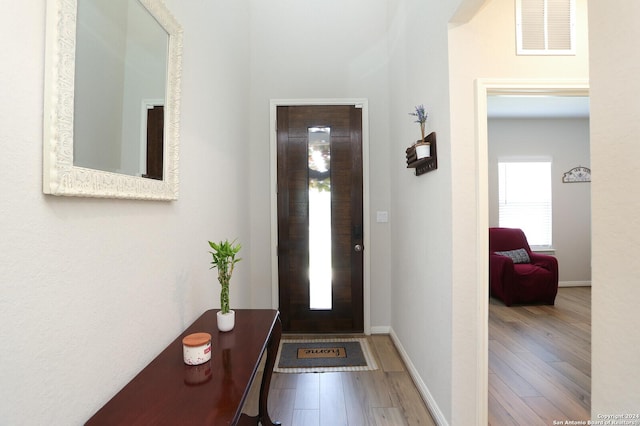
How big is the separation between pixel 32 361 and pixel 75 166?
0.48 meters

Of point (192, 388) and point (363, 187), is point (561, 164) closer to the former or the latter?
point (363, 187)

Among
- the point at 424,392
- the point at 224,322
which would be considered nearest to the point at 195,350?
the point at 224,322

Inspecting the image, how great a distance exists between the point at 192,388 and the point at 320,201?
2.37 meters

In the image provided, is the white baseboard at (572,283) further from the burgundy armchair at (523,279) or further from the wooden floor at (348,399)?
the wooden floor at (348,399)

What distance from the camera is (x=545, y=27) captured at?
1729 millimetres

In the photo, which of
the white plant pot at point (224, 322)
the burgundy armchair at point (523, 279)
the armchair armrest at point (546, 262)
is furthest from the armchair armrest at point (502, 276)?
the white plant pot at point (224, 322)

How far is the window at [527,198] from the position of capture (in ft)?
16.7

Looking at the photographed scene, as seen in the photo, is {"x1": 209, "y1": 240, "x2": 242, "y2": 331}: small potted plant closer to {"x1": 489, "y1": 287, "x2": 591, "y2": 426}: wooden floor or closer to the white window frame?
{"x1": 489, "y1": 287, "x2": 591, "y2": 426}: wooden floor

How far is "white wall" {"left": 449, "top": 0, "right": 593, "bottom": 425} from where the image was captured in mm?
1670

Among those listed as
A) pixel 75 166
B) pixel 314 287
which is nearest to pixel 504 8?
pixel 75 166

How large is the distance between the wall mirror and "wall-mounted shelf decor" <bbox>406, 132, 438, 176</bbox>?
1.47m

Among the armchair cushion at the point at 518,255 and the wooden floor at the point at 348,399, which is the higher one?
the armchair cushion at the point at 518,255

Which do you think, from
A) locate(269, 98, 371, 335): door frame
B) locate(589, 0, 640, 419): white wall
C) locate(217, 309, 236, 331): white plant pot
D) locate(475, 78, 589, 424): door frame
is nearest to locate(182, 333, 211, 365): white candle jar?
locate(217, 309, 236, 331): white plant pot

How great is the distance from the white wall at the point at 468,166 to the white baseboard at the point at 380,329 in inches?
59.8
